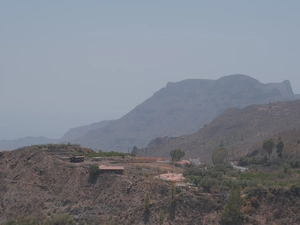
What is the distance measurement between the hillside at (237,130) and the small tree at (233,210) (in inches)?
2465

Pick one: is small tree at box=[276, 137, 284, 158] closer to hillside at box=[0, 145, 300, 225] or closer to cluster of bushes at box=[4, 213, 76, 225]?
hillside at box=[0, 145, 300, 225]

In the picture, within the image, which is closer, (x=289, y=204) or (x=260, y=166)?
(x=289, y=204)

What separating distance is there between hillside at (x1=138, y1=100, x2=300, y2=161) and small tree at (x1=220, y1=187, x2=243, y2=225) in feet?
205

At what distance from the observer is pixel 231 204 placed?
34.3 metres

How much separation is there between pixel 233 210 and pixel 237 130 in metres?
92.9

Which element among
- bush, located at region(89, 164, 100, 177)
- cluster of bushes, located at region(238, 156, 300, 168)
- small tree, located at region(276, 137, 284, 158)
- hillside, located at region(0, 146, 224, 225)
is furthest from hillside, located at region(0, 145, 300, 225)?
small tree, located at region(276, 137, 284, 158)

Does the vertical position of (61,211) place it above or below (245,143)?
below

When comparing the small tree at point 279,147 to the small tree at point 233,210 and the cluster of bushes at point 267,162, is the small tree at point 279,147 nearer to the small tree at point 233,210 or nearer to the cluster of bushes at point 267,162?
the cluster of bushes at point 267,162

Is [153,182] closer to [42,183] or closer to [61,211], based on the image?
[61,211]

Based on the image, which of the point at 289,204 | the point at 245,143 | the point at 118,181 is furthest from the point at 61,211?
the point at 245,143

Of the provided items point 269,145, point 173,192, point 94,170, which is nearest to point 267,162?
point 269,145

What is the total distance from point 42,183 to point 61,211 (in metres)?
6.30

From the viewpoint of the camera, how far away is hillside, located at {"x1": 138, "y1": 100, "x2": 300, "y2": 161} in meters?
108

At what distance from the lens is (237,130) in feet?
413
